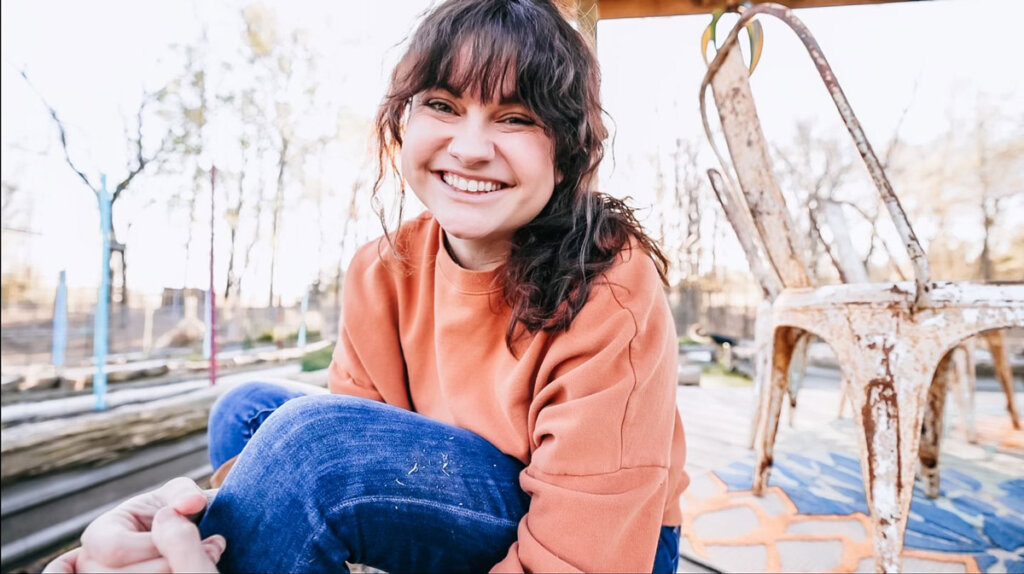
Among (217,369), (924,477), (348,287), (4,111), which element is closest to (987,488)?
(924,477)

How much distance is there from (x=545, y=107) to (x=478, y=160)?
5.1 inches

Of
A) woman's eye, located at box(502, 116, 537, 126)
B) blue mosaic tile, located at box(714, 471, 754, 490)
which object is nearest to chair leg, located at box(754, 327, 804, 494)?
blue mosaic tile, located at box(714, 471, 754, 490)

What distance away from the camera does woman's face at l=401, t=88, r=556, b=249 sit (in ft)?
2.45

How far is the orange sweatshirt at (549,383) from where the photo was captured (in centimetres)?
56

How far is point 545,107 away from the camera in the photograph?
0.76 metres

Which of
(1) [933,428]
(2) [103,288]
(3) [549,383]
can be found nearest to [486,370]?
(3) [549,383]

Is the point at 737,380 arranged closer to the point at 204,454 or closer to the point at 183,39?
the point at 204,454

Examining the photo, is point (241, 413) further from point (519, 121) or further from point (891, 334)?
point (891, 334)

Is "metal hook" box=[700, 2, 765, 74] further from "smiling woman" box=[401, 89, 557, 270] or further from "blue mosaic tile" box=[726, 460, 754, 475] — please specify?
"blue mosaic tile" box=[726, 460, 754, 475]

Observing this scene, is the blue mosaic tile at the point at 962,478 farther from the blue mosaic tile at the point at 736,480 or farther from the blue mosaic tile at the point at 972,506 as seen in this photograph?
the blue mosaic tile at the point at 736,480

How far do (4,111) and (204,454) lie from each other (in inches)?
86.8

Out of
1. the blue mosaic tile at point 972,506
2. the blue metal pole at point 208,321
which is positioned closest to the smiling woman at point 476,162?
the blue mosaic tile at point 972,506

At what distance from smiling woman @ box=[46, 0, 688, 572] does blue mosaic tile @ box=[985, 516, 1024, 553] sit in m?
0.99

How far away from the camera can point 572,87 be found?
0.79 metres
